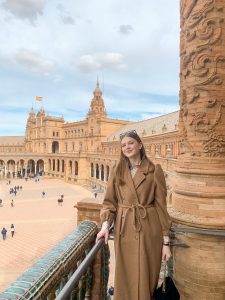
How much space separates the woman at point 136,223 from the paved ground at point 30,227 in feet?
43.1

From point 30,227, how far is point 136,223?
2460cm

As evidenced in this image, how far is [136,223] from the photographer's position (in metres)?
2.92

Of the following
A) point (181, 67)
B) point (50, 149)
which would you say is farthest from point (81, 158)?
point (181, 67)

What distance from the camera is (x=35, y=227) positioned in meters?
25.4

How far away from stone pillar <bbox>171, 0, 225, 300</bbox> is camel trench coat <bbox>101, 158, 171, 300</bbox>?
78.2 inches

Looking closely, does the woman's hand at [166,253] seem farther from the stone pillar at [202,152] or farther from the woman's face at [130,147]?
the stone pillar at [202,152]

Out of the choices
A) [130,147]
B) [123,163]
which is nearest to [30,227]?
[123,163]

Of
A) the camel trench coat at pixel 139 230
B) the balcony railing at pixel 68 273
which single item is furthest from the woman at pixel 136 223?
the balcony railing at pixel 68 273

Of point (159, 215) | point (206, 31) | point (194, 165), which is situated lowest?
point (159, 215)

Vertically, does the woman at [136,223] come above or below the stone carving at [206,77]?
below

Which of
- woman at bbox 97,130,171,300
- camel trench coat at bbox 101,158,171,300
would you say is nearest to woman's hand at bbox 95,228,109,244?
woman at bbox 97,130,171,300

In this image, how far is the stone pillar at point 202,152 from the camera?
15.2 ft

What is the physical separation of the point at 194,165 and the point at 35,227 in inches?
905

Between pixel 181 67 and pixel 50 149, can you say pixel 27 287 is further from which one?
pixel 50 149
